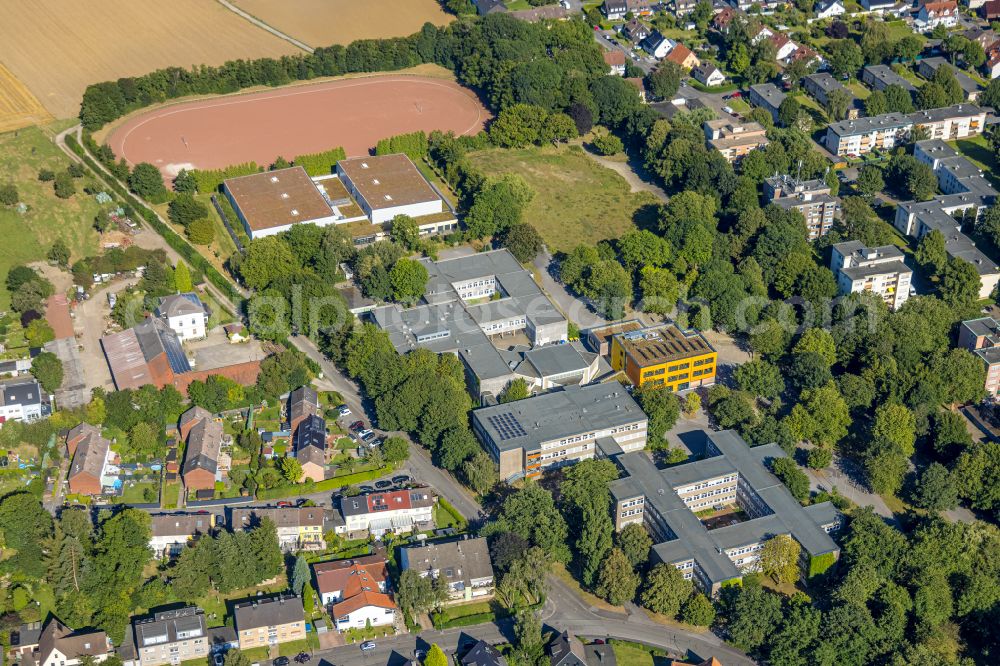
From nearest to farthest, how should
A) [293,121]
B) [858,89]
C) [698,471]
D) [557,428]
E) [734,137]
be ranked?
1. [698,471]
2. [557,428]
3. [734,137]
4. [293,121]
5. [858,89]

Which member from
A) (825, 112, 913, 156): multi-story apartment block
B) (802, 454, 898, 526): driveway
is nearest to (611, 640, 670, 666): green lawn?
(802, 454, 898, 526): driveway

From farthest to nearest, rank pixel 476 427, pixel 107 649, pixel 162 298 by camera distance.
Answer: pixel 162 298 → pixel 476 427 → pixel 107 649

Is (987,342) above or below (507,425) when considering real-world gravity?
below

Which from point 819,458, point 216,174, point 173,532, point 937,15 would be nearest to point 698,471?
point 819,458

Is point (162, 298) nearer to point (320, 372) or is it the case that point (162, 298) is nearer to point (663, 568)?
point (320, 372)

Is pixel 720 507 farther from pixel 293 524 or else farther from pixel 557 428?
pixel 293 524

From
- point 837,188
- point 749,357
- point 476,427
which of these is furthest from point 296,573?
point 837,188

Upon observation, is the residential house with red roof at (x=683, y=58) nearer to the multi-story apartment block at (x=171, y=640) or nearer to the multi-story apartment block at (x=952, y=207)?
the multi-story apartment block at (x=952, y=207)
